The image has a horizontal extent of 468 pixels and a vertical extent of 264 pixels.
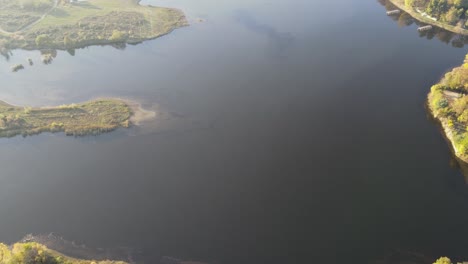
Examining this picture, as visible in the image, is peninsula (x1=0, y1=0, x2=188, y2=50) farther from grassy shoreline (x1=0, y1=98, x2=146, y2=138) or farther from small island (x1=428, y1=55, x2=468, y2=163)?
small island (x1=428, y1=55, x2=468, y2=163)

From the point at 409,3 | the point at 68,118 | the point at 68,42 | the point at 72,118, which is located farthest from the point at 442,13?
the point at 68,42

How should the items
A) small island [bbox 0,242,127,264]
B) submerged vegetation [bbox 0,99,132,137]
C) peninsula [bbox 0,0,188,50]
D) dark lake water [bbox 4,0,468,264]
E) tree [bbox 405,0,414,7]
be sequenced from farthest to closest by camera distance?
1. tree [bbox 405,0,414,7]
2. peninsula [bbox 0,0,188,50]
3. submerged vegetation [bbox 0,99,132,137]
4. dark lake water [bbox 4,0,468,264]
5. small island [bbox 0,242,127,264]

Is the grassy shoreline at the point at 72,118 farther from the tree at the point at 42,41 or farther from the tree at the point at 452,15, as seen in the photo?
the tree at the point at 452,15

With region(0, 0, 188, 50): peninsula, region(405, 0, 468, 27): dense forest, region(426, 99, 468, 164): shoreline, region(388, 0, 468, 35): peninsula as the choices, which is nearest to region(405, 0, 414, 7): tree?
region(388, 0, 468, 35): peninsula

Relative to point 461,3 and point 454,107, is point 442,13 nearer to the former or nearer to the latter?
point 461,3

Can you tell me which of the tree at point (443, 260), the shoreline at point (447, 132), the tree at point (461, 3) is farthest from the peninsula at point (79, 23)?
the tree at point (443, 260)
